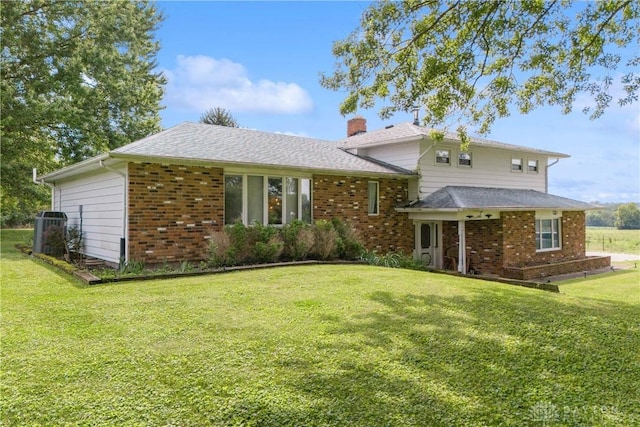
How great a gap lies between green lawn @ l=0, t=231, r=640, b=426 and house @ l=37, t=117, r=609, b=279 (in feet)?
13.5

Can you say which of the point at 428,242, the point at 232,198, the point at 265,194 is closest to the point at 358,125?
the point at 428,242

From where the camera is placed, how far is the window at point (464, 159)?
57.4 feet

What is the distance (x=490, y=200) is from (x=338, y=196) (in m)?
5.77

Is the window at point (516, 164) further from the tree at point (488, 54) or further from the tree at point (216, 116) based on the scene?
the tree at point (216, 116)

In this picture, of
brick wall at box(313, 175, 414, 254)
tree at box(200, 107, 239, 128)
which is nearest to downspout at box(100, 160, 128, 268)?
brick wall at box(313, 175, 414, 254)

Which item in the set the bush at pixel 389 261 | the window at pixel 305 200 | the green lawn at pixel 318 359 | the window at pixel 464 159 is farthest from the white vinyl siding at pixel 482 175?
the green lawn at pixel 318 359

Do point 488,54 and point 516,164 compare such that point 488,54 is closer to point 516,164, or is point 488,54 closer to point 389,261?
point 389,261

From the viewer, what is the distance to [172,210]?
428 inches

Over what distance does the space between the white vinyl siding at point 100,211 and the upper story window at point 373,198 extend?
8.22m

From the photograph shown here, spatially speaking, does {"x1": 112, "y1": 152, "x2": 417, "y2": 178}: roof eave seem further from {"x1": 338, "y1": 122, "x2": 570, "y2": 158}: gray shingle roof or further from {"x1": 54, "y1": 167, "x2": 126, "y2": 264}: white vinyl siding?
{"x1": 338, "y1": 122, "x2": 570, "y2": 158}: gray shingle roof

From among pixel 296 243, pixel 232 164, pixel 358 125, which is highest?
pixel 358 125

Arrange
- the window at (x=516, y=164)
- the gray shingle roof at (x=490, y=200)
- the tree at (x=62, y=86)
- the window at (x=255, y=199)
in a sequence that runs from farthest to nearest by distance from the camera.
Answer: the tree at (x=62, y=86) → the window at (x=516, y=164) → the gray shingle roof at (x=490, y=200) → the window at (x=255, y=199)

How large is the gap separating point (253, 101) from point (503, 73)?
2534 cm

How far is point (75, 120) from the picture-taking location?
2080 cm
